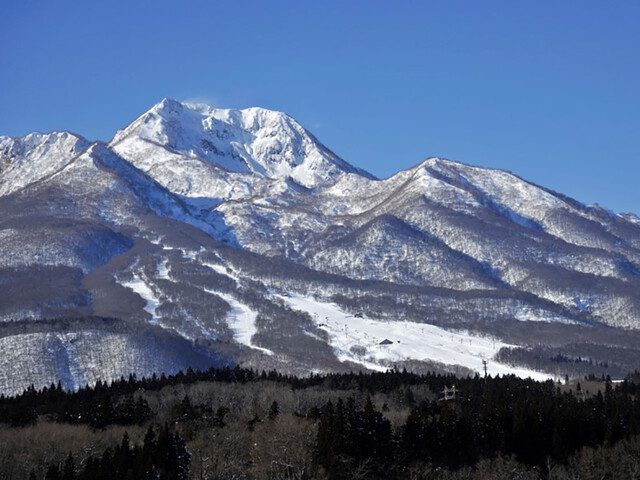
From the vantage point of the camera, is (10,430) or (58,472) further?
(10,430)

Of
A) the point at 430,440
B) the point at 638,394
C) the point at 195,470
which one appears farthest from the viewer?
the point at 638,394

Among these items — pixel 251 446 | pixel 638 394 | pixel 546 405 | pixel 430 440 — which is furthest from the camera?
pixel 638 394

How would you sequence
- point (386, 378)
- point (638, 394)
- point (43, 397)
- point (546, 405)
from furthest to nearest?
point (386, 378) < point (638, 394) < point (43, 397) < point (546, 405)

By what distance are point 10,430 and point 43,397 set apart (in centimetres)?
3525

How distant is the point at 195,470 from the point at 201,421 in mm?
19592

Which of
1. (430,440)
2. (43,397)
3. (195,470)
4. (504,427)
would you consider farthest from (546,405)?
(43,397)

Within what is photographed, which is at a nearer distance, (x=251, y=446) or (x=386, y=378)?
(x=251, y=446)

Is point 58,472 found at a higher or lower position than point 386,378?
lower

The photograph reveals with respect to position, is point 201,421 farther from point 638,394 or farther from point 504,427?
point 638,394

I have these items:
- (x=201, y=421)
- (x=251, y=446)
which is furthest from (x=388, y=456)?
(x=201, y=421)

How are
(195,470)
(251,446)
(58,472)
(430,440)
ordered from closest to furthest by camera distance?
(58,472) → (195,470) → (251,446) → (430,440)

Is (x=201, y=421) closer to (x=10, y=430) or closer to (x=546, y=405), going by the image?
(x=10, y=430)

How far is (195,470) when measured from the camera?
10800 centimetres

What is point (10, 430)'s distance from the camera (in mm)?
120875
